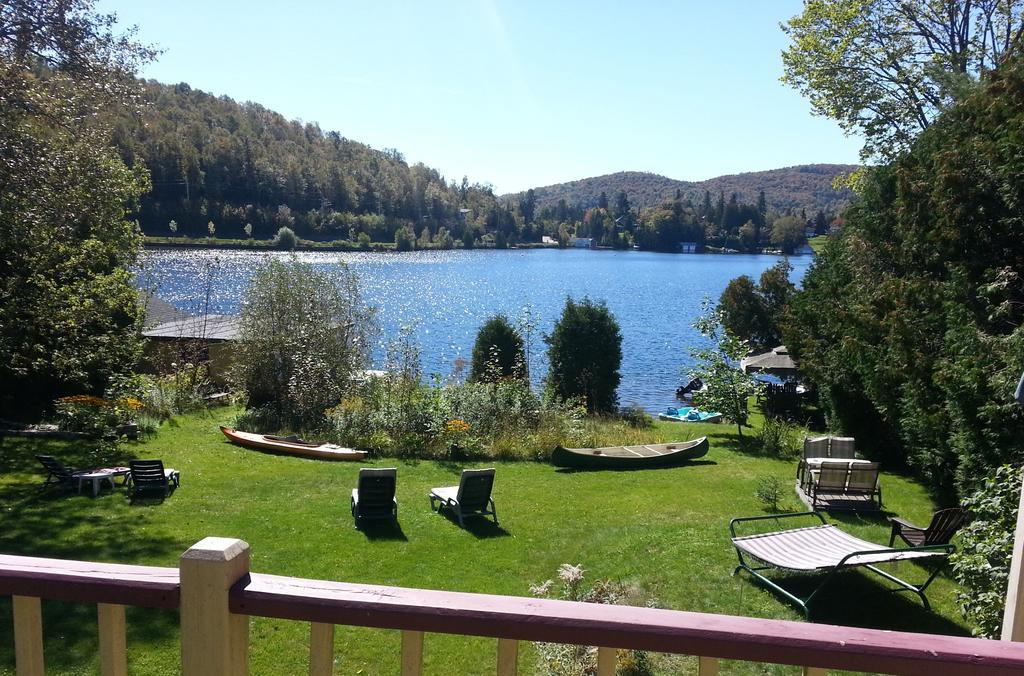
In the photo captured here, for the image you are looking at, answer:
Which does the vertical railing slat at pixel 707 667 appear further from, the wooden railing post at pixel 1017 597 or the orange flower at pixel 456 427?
the orange flower at pixel 456 427

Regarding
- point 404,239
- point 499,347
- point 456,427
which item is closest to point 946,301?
point 456,427

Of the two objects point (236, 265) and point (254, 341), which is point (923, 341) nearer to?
point (254, 341)

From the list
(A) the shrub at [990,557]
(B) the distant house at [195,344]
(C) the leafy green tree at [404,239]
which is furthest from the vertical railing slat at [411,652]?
(C) the leafy green tree at [404,239]

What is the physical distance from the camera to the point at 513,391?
1912cm

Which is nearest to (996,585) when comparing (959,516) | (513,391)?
(959,516)

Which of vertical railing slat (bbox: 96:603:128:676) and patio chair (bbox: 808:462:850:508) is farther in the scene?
patio chair (bbox: 808:462:850:508)

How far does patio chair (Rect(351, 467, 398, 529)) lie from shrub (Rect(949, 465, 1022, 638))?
6874mm

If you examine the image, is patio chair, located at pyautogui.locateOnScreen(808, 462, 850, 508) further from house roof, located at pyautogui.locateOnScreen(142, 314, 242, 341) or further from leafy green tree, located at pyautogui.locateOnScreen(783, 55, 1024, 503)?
house roof, located at pyautogui.locateOnScreen(142, 314, 242, 341)

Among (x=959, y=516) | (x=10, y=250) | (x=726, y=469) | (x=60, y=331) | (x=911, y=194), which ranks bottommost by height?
(x=726, y=469)

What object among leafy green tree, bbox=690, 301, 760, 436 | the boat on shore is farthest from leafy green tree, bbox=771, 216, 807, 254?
leafy green tree, bbox=690, 301, 760, 436

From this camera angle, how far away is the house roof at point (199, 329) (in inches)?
989

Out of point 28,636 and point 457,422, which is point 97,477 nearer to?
point 457,422

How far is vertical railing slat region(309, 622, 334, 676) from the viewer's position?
1.74m

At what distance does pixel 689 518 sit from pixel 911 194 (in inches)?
257
